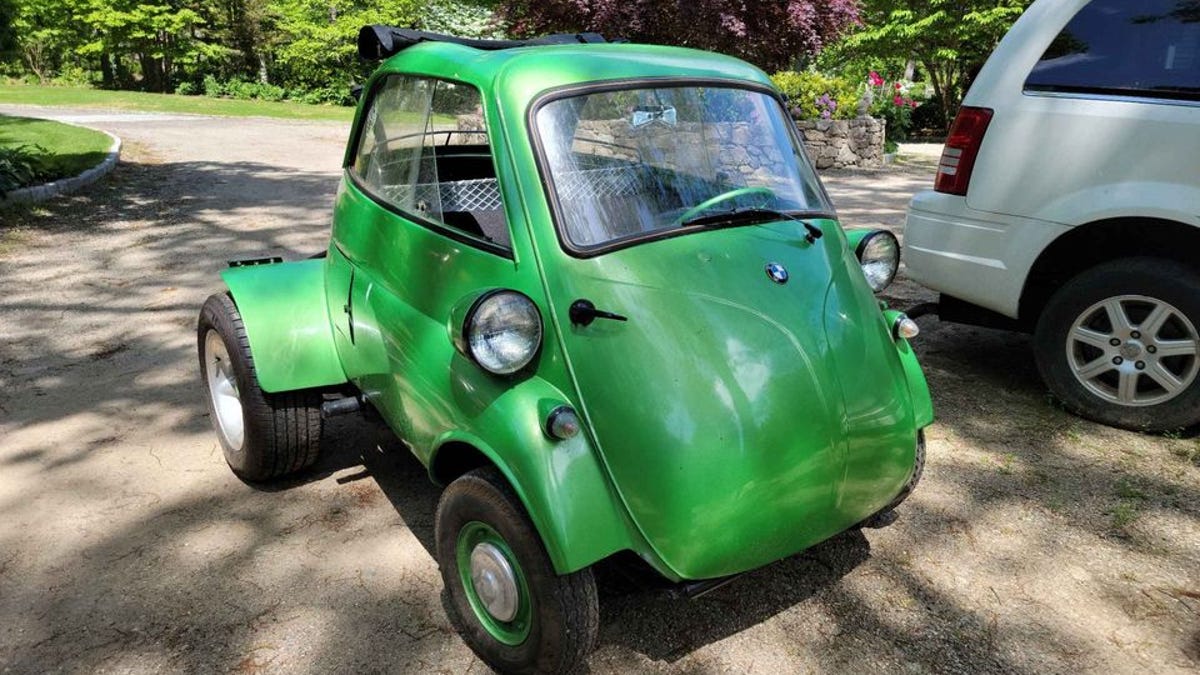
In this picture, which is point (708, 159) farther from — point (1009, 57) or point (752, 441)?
point (1009, 57)

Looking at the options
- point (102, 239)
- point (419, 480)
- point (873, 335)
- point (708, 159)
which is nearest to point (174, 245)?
point (102, 239)

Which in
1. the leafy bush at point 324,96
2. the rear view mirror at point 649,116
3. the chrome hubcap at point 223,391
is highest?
the rear view mirror at point 649,116

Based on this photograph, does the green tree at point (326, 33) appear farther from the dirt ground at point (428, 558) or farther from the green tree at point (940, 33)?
the dirt ground at point (428, 558)

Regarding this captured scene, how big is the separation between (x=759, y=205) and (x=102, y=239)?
23.5 ft

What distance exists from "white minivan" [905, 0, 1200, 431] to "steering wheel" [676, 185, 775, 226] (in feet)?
5.91

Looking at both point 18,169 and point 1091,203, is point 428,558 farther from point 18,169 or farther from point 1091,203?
point 18,169

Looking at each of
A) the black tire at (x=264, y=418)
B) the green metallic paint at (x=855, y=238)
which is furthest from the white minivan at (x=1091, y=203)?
the black tire at (x=264, y=418)

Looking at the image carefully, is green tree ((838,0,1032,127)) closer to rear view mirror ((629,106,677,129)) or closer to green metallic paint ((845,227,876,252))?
green metallic paint ((845,227,876,252))

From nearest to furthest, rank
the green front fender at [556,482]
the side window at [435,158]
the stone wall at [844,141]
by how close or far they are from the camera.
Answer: the green front fender at [556,482] → the side window at [435,158] → the stone wall at [844,141]

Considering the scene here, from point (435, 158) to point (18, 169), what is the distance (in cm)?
872

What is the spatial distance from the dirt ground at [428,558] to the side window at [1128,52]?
1.52m

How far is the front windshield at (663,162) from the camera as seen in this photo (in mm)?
2527

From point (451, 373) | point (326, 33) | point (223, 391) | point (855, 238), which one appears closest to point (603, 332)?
point (451, 373)

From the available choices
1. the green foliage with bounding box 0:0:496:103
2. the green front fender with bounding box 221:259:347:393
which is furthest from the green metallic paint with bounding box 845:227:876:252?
the green foliage with bounding box 0:0:496:103
